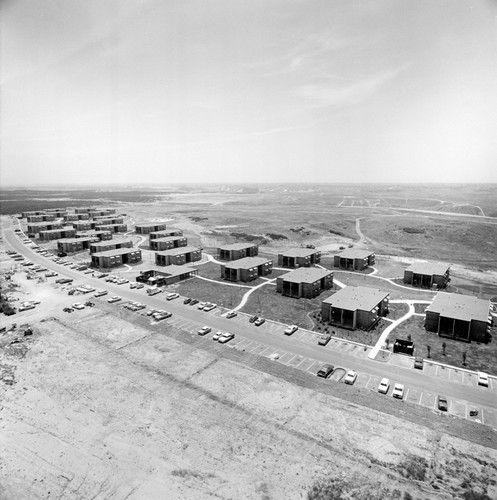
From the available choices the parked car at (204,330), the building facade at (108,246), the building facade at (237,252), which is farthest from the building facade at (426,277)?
the building facade at (108,246)

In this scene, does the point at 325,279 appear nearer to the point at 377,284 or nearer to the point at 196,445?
the point at 377,284

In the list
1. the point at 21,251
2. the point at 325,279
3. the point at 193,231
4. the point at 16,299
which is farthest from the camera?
the point at 193,231

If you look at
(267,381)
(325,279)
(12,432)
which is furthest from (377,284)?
(12,432)

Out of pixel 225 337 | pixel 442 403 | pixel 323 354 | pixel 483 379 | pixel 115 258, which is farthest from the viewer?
pixel 115 258

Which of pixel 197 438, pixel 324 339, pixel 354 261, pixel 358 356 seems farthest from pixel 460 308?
pixel 197 438

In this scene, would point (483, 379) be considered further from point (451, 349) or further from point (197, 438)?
point (197, 438)

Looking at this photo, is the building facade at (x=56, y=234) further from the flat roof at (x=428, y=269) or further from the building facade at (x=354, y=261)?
the flat roof at (x=428, y=269)
